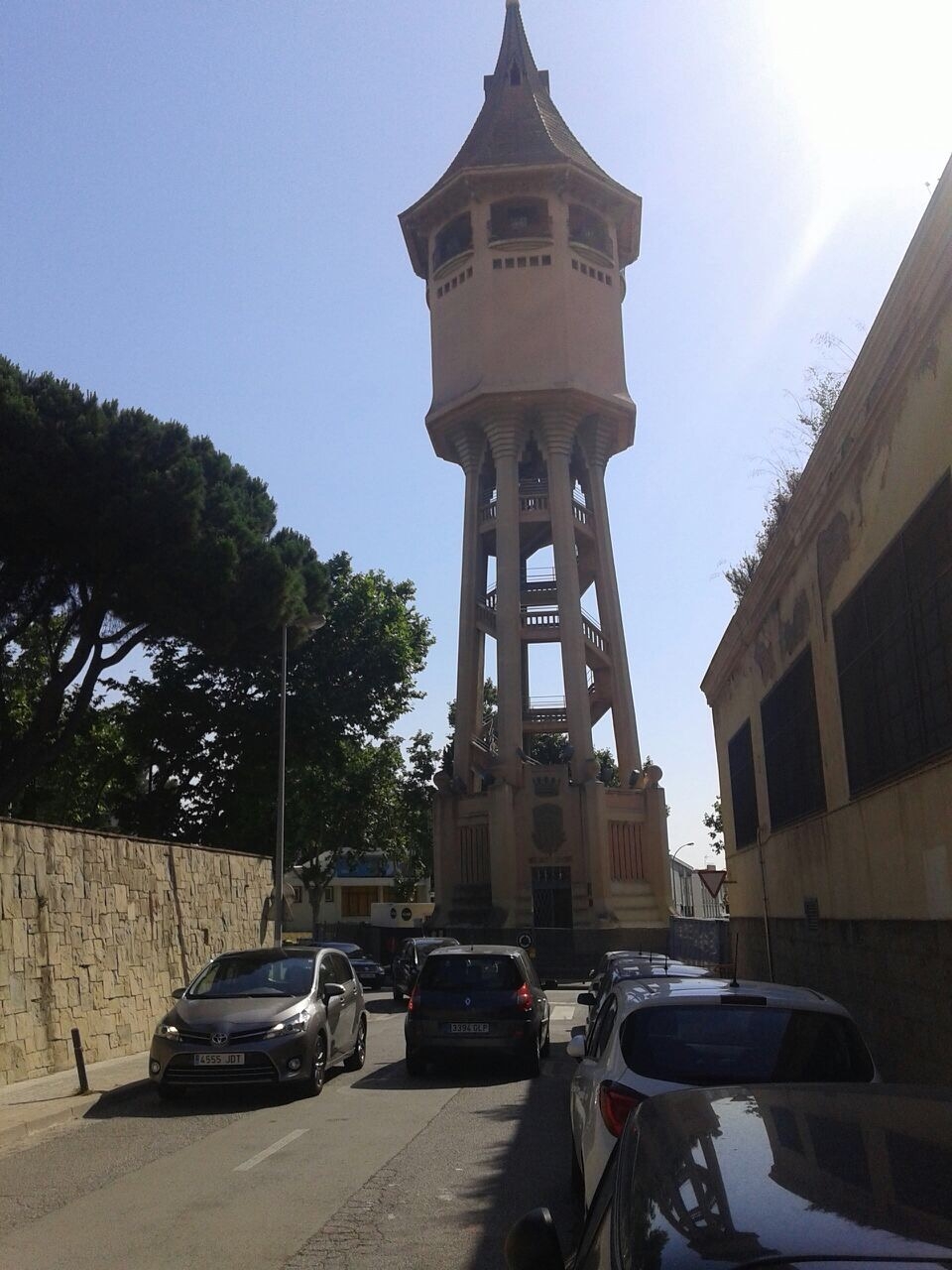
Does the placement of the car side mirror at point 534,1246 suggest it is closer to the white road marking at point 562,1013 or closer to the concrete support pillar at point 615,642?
the white road marking at point 562,1013

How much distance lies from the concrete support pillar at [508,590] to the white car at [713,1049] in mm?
39987

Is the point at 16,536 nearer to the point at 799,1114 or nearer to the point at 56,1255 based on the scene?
the point at 56,1255

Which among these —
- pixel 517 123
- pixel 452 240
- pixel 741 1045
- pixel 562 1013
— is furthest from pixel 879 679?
pixel 517 123

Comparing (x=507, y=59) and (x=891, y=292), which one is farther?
(x=507, y=59)

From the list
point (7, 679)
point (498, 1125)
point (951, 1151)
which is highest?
point (7, 679)

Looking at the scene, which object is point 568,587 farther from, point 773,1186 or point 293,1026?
point 773,1186

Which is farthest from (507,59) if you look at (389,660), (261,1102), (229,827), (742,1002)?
(742,1002)

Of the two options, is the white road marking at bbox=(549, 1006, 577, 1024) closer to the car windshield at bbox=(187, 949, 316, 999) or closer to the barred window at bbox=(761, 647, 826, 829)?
the barred window at bbox=(761, 647, 826, 829)

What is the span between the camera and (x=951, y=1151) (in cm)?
270

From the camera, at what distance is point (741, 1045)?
6.26 metres

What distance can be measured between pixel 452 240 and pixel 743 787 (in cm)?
3424

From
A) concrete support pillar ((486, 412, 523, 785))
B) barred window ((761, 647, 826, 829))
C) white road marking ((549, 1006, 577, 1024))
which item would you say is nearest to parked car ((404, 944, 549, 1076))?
barred window ((761, 647, 826, 829))

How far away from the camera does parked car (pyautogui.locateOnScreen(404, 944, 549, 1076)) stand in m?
14.8

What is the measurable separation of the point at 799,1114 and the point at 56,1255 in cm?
512
